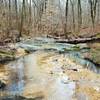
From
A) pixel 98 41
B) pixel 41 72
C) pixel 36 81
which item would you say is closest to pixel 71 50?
pixel 98 41

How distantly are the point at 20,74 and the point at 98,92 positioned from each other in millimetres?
4394

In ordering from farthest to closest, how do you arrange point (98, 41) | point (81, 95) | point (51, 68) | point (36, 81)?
point (98, 41) < point (51, 68) < point (36, 81) < point (81, 95)

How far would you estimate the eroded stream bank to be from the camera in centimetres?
946

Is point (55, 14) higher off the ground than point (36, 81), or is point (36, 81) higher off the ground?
point (55, 14)

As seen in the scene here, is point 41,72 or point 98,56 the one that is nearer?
point 41,72

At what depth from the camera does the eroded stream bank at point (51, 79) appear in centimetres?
946

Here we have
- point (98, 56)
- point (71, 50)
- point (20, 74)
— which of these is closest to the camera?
point (20, 74)

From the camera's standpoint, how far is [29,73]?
42.4 ft

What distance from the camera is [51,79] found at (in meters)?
11.7

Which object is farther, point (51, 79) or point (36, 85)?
point (51, 79)

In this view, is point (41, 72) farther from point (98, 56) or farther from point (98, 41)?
point (98, 41)

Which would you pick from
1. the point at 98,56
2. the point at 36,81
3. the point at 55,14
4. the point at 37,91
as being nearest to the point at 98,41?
the point at 98,56

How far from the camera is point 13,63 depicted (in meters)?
15.6

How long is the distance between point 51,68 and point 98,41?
853 centimetres
